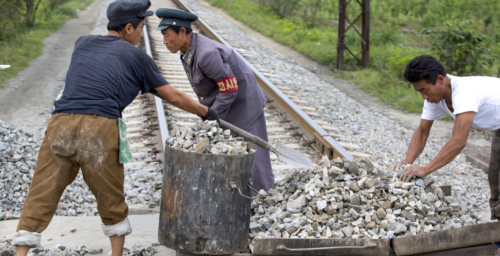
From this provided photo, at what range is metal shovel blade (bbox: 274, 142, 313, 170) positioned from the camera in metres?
3.40

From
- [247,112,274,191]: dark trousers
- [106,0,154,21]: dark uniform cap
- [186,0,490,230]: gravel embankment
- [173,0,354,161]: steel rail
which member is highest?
[106,0,154,21]: dark uniform cap

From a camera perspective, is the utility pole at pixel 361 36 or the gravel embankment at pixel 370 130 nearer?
the gravel embankment at pixel 370 130

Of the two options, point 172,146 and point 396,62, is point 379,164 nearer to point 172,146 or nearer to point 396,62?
point 172,146

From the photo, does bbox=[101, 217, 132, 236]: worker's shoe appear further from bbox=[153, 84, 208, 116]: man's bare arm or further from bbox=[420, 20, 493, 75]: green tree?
bbox=[420, 20, 493, 75]: green tree

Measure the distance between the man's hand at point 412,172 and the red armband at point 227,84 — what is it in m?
1.41

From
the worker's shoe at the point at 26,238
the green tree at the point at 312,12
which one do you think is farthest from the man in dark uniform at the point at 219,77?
the green tree at the point at 312,12

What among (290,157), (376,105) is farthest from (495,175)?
(376,105)

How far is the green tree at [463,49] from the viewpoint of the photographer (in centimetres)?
874

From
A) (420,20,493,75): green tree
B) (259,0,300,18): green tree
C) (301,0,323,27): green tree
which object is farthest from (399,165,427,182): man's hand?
(259,0,300,18): green tree

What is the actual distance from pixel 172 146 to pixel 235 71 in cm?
108

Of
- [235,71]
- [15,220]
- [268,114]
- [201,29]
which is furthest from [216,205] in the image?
[201,29]

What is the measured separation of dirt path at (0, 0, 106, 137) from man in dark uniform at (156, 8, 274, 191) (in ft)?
10.4

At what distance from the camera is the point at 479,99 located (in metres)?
3.00

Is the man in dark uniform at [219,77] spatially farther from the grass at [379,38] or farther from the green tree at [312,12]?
the green tree at [312,12]
